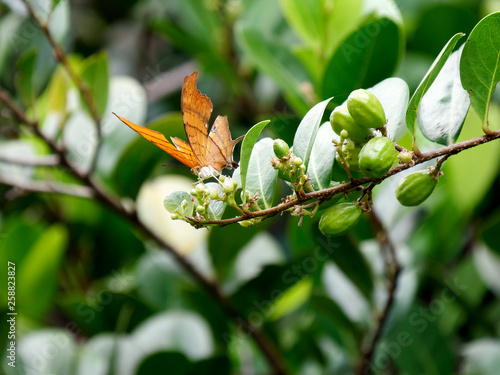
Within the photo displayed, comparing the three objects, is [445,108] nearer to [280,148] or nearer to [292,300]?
[280,148]

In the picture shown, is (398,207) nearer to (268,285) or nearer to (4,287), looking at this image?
(268,285)

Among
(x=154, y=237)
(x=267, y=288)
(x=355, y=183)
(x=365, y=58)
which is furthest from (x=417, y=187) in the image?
(x=154, y=237)

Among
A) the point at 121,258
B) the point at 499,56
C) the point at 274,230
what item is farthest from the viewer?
the point at 274,230

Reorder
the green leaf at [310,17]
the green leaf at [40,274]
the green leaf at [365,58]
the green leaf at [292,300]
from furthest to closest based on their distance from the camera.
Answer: the green leaf at [40,274] < the green leaf at [292,300] < the green leaf at [310,17] < the green leaf at [365,58]

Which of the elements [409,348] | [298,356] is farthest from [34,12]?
[409,348]

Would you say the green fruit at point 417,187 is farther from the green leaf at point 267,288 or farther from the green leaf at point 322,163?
the green leaf at point 267,288

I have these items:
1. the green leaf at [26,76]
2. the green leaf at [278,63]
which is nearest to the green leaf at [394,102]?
the green leaf at [278,63]

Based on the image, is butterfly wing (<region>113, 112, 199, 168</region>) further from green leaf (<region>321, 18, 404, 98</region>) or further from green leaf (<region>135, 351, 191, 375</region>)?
green leaf (<region>135, 351, 191, 375</region>)
